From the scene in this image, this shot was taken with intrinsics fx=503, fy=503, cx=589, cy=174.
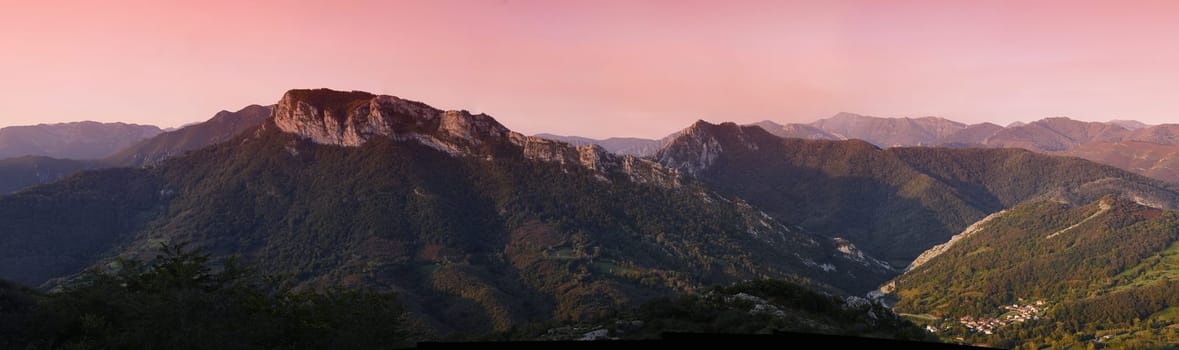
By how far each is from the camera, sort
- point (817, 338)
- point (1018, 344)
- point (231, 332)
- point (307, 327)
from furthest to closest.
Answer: point (1018, 344) < point (307, 327) < point (231, 332) < point (817, 338)

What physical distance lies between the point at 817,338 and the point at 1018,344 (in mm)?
165539

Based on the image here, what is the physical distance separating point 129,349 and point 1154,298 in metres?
225

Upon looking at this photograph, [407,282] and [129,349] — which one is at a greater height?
[129,349]

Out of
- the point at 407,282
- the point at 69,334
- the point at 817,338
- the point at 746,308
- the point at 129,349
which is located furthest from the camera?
the point at 407,282

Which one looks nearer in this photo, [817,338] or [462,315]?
[817,338]

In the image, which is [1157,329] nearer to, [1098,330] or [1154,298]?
[1098,330]

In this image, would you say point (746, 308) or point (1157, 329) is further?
point (1157, 329)

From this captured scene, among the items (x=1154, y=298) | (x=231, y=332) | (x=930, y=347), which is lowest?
(x=1154, y=298)

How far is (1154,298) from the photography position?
146m

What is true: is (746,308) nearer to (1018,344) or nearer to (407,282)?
(1018,344)

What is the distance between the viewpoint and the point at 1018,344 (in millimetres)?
125812

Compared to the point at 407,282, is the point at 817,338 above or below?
above

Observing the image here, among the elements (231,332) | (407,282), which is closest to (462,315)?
(407,282)

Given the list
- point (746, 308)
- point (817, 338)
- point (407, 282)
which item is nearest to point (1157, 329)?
point (746, 308)
